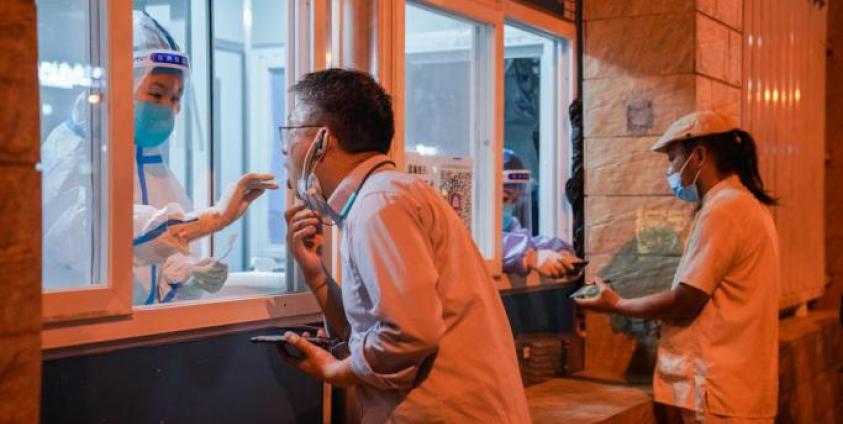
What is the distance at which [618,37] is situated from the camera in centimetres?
531

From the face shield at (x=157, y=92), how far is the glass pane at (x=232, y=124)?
16 centimetres

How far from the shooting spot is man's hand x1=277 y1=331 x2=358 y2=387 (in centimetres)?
254

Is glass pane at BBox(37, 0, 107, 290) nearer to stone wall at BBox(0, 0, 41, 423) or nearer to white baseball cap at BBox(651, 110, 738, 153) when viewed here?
stone wall at BBox(0, 0, 41, 423)

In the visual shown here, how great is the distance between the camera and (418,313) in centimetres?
234

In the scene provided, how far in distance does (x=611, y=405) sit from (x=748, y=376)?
72 centimetres

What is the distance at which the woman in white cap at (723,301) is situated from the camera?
399 centimetres

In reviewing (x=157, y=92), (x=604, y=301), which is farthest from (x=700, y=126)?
(x=157, y=92)

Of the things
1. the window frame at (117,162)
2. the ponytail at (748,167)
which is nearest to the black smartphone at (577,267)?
the ponytail at (748,167)

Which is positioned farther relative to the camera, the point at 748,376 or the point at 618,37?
the point at 618,37

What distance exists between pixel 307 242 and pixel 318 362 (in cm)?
43

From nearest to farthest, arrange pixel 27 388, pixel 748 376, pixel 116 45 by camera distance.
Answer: pixel 27 388 → pixel 116 45 → pixel 748 376

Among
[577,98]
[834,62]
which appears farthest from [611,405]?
[834,62]

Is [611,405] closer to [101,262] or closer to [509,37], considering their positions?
[509,37]

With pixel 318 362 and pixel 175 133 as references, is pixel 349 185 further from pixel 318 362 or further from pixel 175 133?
pixel 175 133
